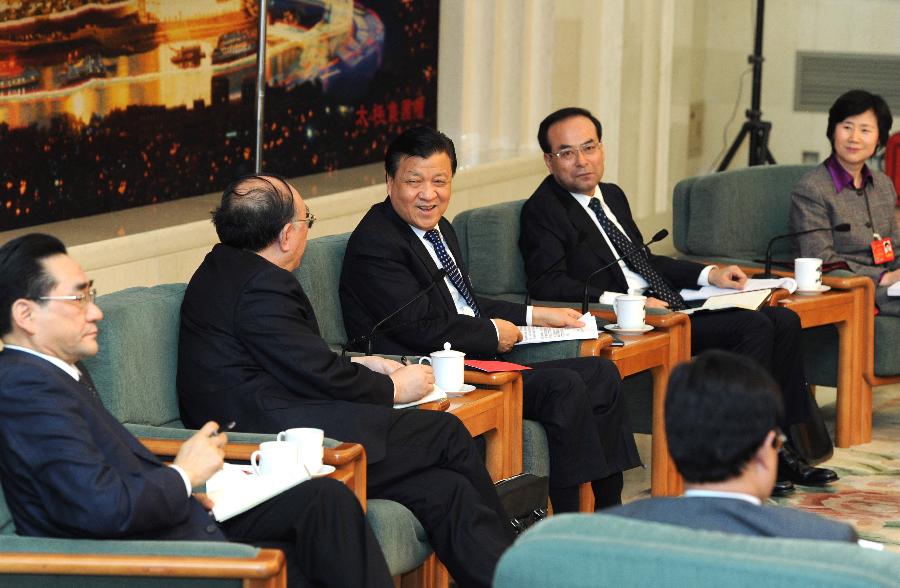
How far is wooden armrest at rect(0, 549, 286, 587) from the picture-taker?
2408mm

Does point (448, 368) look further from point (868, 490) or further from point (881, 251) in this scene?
point (881, 251)

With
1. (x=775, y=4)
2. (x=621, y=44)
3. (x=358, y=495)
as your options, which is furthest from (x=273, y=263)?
(x=775, y=4)

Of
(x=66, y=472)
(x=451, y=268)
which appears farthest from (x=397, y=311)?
(x=66, y=472)

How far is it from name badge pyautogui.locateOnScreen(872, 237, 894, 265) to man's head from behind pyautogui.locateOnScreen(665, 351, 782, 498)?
3.65 m

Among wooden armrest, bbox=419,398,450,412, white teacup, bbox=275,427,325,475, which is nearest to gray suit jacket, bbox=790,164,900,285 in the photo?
wooden armrest, bbox=419,398,450,412

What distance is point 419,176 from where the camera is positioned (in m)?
4.14

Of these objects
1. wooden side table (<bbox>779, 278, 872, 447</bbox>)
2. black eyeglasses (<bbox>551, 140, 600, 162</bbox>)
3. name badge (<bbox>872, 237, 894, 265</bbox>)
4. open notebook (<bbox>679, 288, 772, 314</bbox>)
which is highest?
black eyeglasses (<bbox>551, 140, 600, 162</bbox>)

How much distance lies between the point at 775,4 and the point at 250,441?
6886mm

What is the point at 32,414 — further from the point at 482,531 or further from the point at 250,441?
the point at 482,531

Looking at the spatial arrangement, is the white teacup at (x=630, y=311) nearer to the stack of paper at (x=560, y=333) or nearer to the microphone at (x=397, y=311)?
the stack of paper at (x=560, y=333)

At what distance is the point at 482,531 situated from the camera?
320 centimetres

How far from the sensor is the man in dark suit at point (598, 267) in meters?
4.73

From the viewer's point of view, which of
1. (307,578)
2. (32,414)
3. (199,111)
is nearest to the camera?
(32,414)

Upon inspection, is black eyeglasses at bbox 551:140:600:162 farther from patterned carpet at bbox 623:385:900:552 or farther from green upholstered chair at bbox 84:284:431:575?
green upholstered chair at bbox 84:284:431:575
